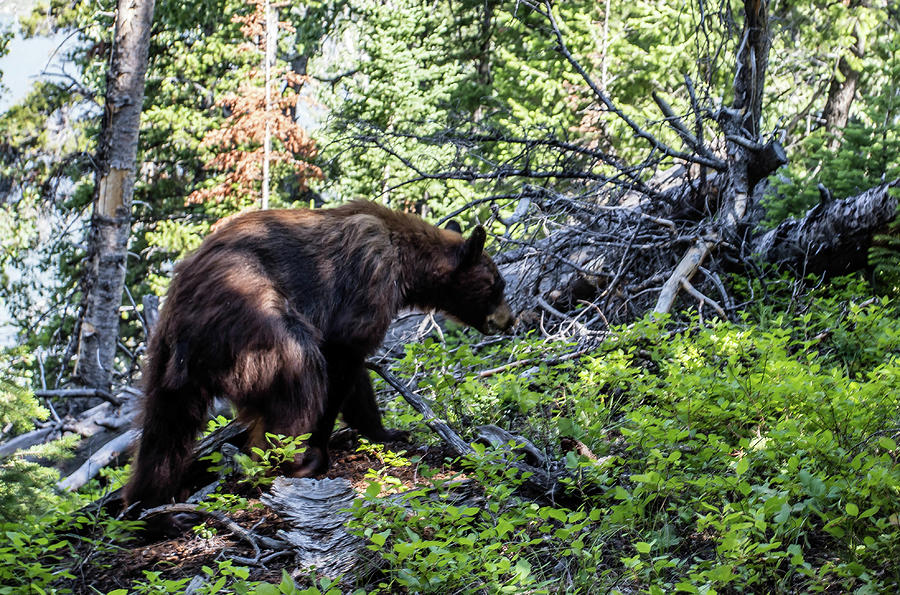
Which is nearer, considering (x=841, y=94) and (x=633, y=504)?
(x=633, y=504)

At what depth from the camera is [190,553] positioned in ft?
13.4

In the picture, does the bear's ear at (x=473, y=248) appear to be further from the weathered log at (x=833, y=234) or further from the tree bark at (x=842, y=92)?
the tree bark at (x=842, y=92)

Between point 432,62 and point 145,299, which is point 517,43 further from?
point 145,299

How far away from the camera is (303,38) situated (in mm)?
22531

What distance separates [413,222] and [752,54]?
3987mm

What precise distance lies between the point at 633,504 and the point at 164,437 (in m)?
2.57

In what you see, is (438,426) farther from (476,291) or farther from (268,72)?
(268,72)

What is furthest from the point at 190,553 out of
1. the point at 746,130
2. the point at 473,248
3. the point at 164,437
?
the point at 746,130

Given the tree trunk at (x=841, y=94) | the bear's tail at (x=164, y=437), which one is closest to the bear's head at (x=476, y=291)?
the bear's tail at (x=164, y=437)

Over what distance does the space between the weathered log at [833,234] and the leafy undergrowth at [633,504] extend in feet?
5.12

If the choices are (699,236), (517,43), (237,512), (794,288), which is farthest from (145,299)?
(517,43)

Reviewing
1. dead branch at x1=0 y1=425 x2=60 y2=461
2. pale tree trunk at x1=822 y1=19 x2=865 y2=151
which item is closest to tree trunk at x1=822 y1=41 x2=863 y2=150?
pale tree trunk at x1=822 y1=19 x2=865 y2=151

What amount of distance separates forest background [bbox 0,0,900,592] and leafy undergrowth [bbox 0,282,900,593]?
0.8 inches

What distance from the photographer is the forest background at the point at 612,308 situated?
11.3ft
